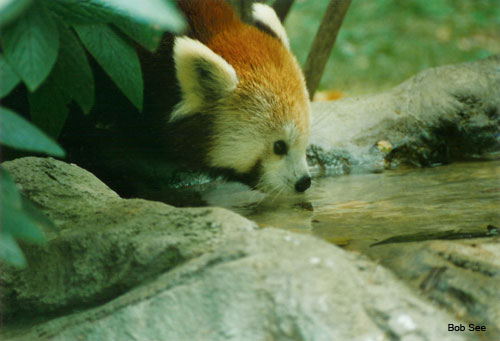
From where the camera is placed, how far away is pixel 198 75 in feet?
10.9

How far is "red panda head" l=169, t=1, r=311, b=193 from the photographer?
3.44 metres

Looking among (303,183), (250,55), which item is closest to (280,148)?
(303,183)

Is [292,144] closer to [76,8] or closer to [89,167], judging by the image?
[89,167]

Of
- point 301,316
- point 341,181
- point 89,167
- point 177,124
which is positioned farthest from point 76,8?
point 341,181

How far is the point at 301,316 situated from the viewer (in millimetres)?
1549

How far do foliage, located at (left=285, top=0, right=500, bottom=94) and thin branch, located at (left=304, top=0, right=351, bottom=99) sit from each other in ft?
8.06

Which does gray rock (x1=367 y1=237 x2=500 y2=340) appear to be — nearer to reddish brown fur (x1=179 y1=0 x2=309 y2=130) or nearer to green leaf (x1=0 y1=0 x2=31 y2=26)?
green leaf (x1=0 y1=0 x2=31 y2=26)

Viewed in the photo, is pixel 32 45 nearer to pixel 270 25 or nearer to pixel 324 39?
pixel 270 25

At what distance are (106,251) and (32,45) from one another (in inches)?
29.9

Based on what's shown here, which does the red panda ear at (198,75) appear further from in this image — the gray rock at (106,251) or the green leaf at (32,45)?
the green leaf at (32,45)

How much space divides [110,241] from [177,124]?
1.64 meters

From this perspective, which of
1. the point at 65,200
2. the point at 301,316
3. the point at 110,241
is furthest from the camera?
the point at 65,200

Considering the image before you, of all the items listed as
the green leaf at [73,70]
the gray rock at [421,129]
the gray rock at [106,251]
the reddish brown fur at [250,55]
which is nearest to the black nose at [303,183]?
the reddish brown fur at [250,55]

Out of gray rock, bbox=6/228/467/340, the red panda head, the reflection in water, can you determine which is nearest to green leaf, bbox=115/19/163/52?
gray rock, bbox=6/228/467/340
